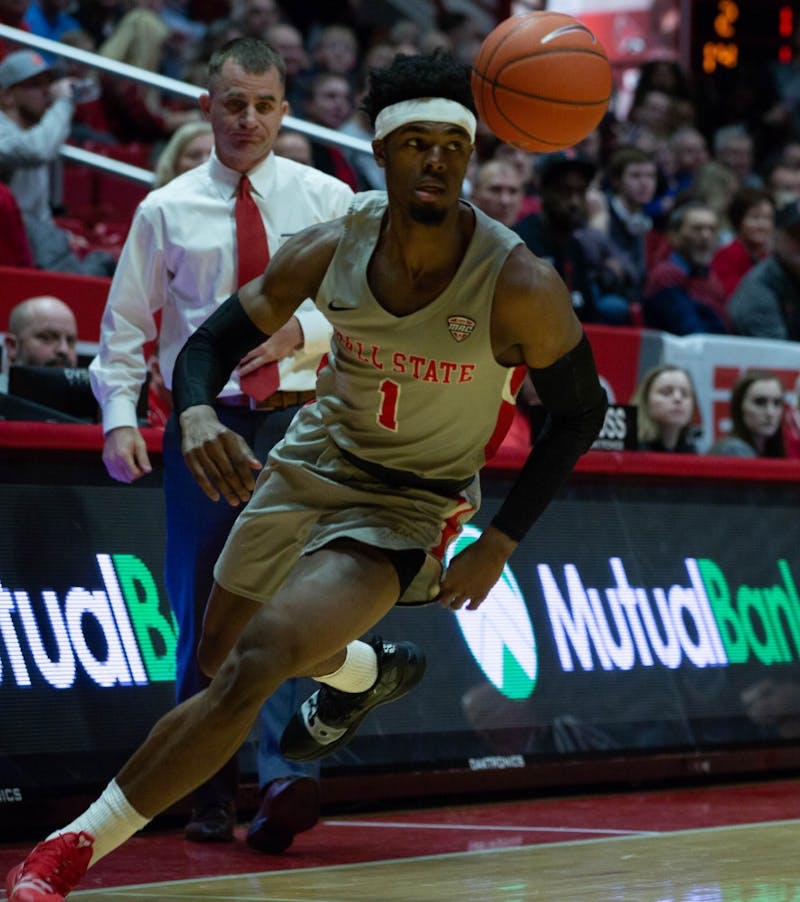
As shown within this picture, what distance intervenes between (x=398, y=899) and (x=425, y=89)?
6.94 feet

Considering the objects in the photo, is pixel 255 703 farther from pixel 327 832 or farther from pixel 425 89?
pixel 327 832

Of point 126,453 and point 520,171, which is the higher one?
point 520,171

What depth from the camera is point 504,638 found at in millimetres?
6828

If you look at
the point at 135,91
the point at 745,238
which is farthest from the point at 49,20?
the point at 745,238

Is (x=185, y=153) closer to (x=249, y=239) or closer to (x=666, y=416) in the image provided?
(x=249, y=239)

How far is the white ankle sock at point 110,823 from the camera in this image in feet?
13.4

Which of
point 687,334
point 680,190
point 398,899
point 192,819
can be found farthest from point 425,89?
point 680,190

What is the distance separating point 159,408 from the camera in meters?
6.38

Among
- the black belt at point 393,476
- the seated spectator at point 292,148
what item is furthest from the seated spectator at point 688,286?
the black belt at point 393,476

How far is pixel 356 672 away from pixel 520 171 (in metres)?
7.85

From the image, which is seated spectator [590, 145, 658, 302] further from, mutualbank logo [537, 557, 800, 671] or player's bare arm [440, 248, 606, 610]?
player's bare arm [440, 248, 606, 610]

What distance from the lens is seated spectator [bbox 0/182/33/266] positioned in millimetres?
8852

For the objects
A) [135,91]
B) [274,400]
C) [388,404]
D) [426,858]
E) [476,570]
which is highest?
[135,91]

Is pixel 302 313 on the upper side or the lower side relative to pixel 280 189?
lower
